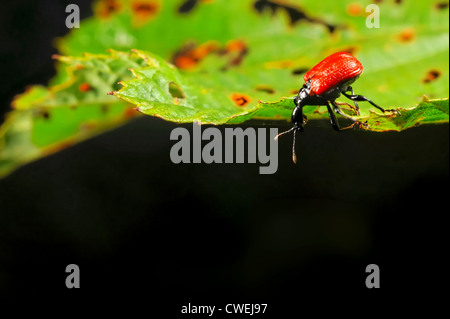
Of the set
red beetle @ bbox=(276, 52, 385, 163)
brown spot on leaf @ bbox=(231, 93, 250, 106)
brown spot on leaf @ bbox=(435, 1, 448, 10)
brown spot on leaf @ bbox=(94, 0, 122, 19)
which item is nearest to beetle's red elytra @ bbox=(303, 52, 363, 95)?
red beetle @ bbox=(276, 52, 385, 163)

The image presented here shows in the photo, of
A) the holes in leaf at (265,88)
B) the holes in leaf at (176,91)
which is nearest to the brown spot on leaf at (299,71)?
the holes in leaf at (265,88)

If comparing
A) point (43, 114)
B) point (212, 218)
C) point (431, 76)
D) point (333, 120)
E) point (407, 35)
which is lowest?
point (212, 218)

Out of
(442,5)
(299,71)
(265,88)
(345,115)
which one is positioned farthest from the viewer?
(442,5)

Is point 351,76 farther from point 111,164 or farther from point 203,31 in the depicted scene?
point 111,164

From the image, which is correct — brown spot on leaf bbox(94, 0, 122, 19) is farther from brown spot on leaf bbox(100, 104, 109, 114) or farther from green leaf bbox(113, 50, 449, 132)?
green leaf bbox(113, 50, 449, 132)

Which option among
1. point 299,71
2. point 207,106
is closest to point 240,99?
point 207,106

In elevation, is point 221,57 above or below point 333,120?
above

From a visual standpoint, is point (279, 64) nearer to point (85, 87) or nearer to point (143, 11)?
point (143, 11)

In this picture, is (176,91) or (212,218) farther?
(212,218)

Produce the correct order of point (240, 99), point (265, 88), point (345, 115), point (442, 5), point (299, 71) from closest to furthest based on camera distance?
point (345, 115), point (240, 99), point (265, 88), point (299, 71), point (442, 5)

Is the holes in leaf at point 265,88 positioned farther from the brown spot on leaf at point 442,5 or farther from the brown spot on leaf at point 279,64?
the brown spot on leaf at point 442,5
